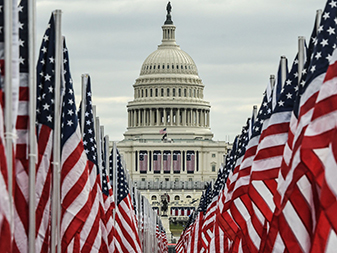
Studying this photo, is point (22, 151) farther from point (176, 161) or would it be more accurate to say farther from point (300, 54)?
point (176, 161)

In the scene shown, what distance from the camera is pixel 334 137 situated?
12.7 meters

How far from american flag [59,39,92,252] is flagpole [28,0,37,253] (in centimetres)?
324

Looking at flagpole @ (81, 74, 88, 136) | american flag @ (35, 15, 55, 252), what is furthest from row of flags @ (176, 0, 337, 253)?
flagpole @ (81, 74, 88, 136)

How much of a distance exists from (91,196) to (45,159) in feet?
15.3

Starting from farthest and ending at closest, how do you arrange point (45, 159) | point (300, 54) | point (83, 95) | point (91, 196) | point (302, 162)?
point (83, 95), point (91, 196), point (300, 54), point (45, 159), point (302, 162)

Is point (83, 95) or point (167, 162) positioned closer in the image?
point (83, 95)

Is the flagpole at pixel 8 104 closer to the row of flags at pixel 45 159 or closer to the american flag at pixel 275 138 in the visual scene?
the row of flags at pixel 45 159

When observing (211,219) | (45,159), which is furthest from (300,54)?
(211,219)

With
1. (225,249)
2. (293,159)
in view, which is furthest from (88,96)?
(293,159)

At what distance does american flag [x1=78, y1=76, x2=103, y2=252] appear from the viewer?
21438 mm

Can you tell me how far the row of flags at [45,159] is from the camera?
542 inches

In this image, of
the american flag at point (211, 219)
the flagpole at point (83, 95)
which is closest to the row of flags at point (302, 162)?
the flagpole at point (83, 95)

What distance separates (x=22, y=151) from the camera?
52.2ft

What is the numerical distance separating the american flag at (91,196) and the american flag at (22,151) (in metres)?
3.75
